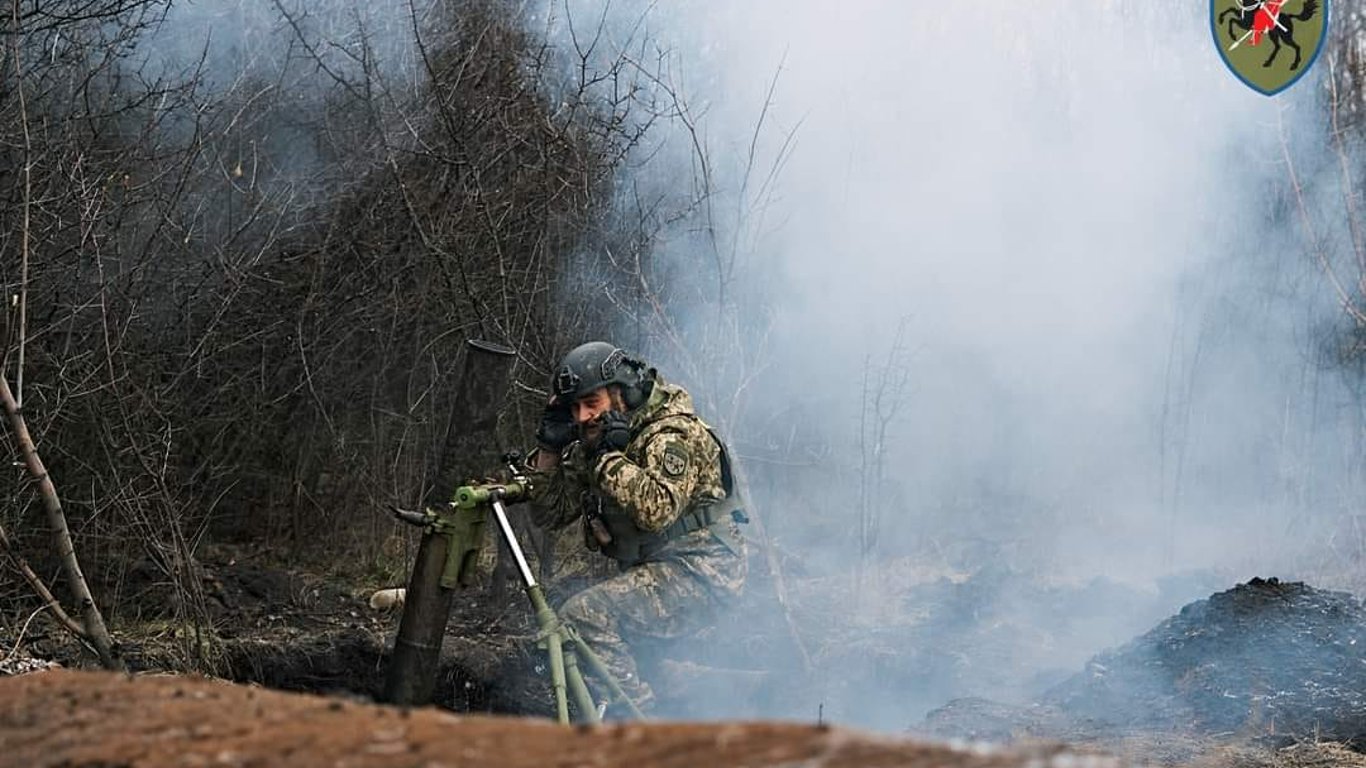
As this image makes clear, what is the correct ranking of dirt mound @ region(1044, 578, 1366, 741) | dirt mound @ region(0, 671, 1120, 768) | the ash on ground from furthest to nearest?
dirt mound @ region(1044, 578, 1366, 741), the ash on ground, dirt mound @ region(0, 671, 1120, 768)

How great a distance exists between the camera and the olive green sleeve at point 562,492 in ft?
22.9

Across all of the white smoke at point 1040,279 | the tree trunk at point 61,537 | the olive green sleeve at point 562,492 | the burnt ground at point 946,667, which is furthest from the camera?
the white smoke at point 1040,279

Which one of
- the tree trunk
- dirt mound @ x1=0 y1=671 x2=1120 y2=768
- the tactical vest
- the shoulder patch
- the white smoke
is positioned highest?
the white smoke

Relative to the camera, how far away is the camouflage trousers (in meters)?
6.91

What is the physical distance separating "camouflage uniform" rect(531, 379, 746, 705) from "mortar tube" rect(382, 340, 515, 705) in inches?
27.8

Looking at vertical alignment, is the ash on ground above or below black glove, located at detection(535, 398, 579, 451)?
below

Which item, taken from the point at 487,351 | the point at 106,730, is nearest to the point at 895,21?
the point at 487,351

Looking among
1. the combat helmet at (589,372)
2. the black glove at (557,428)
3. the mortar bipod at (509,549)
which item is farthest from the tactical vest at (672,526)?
the mortar bipod at (509,549)

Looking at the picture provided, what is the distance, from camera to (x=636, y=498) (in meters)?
6.63

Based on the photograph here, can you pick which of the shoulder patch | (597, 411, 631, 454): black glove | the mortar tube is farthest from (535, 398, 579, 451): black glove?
the mortar tube

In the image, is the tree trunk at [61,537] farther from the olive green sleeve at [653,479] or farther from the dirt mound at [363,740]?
the dirt mound at [363,740]

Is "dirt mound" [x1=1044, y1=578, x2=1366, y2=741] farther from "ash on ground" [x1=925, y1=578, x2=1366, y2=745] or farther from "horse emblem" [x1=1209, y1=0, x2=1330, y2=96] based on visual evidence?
"horse emblem" [x1=1209, y1=0, x2=1330, y2=96]

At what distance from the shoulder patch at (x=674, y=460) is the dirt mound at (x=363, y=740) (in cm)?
311

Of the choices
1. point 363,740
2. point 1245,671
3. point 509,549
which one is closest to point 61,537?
point 509,549
